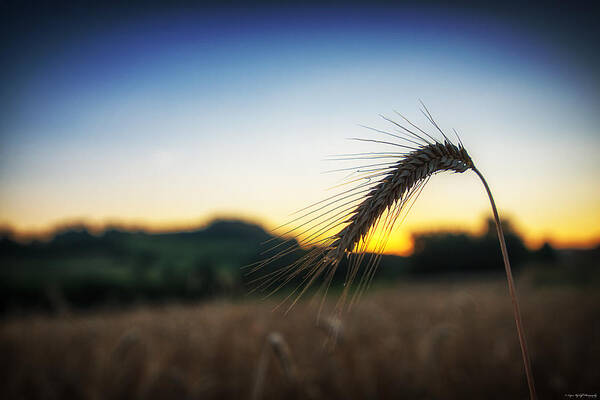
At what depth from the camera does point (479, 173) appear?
2.93ft

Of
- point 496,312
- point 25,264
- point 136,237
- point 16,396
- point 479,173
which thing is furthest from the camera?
point 136,237

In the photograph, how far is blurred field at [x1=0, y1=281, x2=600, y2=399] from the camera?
3.44 m

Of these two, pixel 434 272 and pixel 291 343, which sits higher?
pixel 291 343

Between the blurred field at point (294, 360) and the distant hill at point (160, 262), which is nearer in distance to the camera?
the blurred field at point (294, 360)

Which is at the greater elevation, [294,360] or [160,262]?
[160,262]

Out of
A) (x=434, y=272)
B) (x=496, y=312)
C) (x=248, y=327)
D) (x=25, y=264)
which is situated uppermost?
(x=25, y=264)

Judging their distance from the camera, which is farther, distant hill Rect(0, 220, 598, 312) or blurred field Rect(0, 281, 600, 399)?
distant hill Rect(0, 220, 598, 312)

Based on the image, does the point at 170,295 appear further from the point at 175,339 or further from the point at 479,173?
the point at 479,173

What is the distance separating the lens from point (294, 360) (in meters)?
4.41

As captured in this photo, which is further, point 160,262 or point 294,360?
point 160,262

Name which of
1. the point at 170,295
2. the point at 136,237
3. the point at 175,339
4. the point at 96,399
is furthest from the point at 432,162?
the point at 136,237

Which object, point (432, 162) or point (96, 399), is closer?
point (432, 162)

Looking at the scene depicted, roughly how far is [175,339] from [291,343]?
2.07 metres

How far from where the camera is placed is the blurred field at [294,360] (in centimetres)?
344
